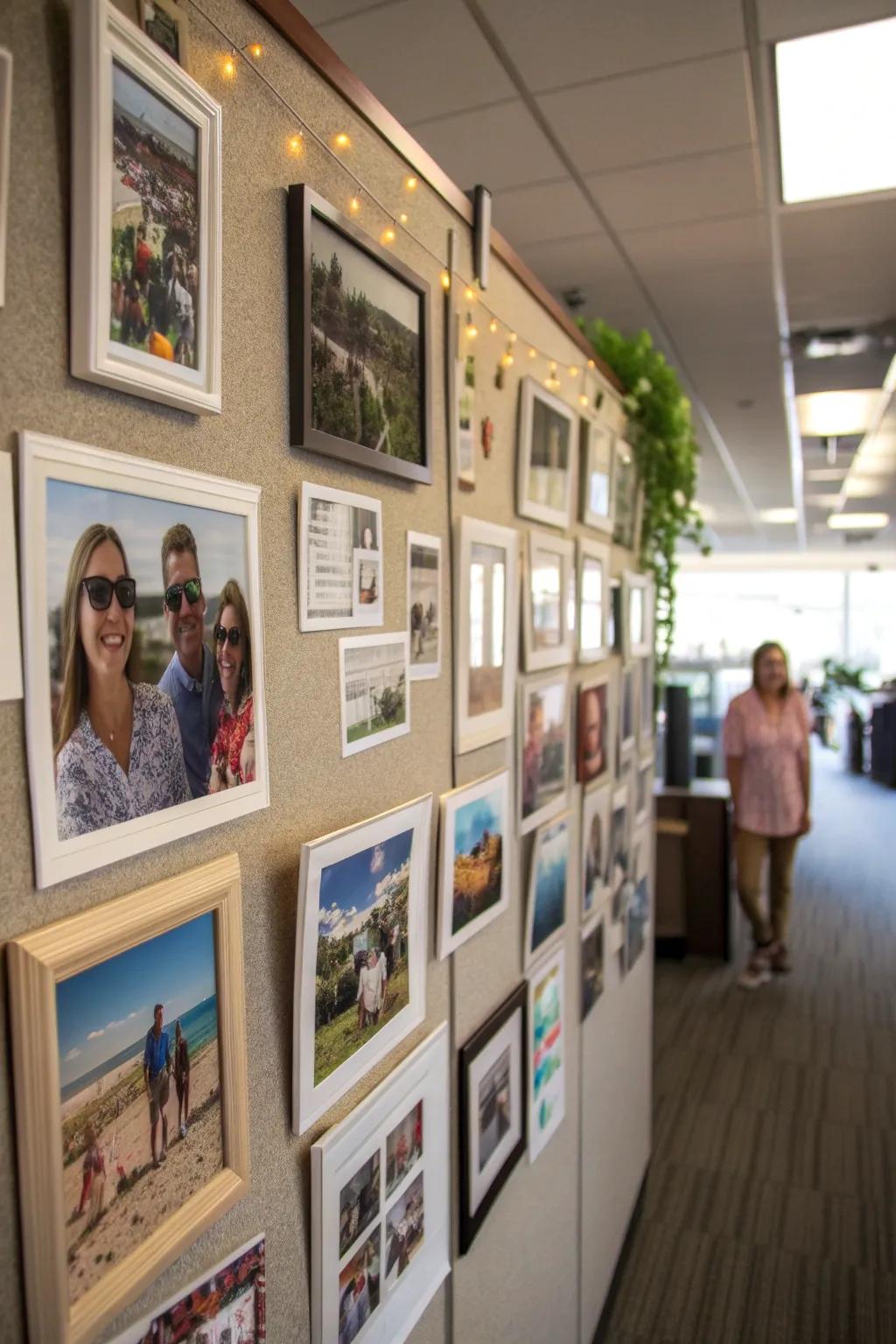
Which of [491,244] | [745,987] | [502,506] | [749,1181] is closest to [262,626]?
[502,506]

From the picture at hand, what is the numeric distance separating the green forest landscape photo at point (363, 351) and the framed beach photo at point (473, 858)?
18.7 inches

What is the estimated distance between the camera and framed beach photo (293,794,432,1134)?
888 mm

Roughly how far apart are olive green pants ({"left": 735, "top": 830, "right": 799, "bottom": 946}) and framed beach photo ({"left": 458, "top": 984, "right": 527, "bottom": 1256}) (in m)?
2.86

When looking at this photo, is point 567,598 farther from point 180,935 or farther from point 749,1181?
point 749,1181

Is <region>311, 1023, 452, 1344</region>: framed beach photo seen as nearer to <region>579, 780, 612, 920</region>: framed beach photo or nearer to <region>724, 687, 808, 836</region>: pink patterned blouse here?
<region>579, 780, 612, 920</region>: framed beach photo

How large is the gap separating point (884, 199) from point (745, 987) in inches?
126

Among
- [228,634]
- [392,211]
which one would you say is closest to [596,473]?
[392,211]

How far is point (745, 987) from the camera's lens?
4246mm

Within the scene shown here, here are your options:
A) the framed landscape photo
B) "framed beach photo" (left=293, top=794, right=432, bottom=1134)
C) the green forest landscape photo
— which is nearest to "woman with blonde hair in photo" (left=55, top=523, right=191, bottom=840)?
"framed beach photo" (left=293, top=794, right=432, bottom=1134)

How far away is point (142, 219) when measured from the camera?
2.14ft

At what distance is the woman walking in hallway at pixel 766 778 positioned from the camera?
409 centimetres

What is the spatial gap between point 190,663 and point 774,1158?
119 inches

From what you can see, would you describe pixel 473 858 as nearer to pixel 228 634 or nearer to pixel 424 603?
pixel 424 603

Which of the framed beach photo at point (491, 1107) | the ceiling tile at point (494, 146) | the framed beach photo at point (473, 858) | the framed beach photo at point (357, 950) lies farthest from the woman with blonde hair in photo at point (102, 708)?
the ceiling tile at point (494, 146)
